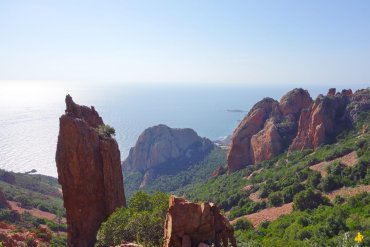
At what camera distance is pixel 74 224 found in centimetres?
2230

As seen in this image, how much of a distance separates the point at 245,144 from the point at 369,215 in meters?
33.7

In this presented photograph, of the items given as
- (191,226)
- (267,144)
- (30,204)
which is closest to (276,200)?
(267,144)

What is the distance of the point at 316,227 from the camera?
2292 cm

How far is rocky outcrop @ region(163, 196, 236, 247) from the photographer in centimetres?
1302

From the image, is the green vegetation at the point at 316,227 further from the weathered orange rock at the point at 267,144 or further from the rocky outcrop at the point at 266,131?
the rocky outcrop at the point at 266,131

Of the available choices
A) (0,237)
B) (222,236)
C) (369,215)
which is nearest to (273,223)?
(369,215)

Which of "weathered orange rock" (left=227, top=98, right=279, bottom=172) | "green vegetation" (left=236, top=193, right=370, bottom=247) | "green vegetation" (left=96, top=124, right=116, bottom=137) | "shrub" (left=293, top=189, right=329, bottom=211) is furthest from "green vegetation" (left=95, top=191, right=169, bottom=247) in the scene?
"weathered orange rock" (left=227, top=98, right=279, bottom=172)

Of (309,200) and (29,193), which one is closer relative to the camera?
(309,200)

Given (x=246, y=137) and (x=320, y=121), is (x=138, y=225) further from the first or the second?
(x=246, y=137)

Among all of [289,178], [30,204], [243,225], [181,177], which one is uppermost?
[289,178]

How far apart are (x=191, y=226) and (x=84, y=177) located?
10913 mm

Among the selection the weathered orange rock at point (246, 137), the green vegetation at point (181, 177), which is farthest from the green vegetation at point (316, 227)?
the green vegetation at point (181, 177)

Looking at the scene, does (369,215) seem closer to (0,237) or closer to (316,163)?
(316,163)

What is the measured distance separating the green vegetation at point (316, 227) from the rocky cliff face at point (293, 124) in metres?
21.4
